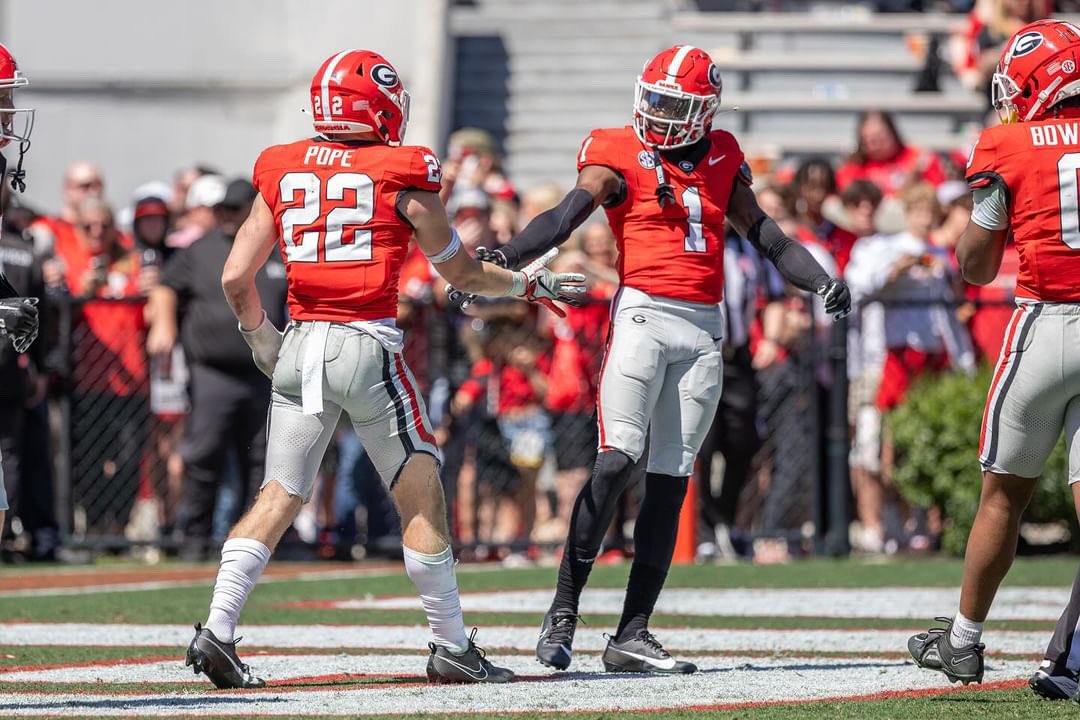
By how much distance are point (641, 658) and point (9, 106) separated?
9.07 ft

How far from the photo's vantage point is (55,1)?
19.8m

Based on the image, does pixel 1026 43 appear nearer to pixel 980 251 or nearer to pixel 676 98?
pixel 980 251

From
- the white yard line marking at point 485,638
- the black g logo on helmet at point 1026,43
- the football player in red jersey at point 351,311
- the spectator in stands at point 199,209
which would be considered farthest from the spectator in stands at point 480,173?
the black g logo on helmet at point 1026,43

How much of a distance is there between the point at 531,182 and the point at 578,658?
11.2 m

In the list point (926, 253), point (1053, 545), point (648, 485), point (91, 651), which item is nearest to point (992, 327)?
point (926, 253)

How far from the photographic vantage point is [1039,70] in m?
5.86

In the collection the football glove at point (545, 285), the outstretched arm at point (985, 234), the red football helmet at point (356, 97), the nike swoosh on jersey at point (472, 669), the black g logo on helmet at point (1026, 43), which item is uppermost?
the black g logo on helmet at point (1026, 43)

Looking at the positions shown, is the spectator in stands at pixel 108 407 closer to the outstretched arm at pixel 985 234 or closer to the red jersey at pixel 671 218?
the red jersey at pixel 671 218

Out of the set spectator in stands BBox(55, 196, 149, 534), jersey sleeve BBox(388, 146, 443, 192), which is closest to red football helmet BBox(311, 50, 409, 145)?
jersey sleeve BBox(388, 146, 443, 192)

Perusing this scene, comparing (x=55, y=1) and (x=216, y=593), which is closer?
(x=216, y=593)

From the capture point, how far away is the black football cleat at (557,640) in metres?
6.47

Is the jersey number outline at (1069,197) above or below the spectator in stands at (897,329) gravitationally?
above

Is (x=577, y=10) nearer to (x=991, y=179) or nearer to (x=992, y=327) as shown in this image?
(x=992, y=327)

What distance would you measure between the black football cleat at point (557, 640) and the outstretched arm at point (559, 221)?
1224 mm
